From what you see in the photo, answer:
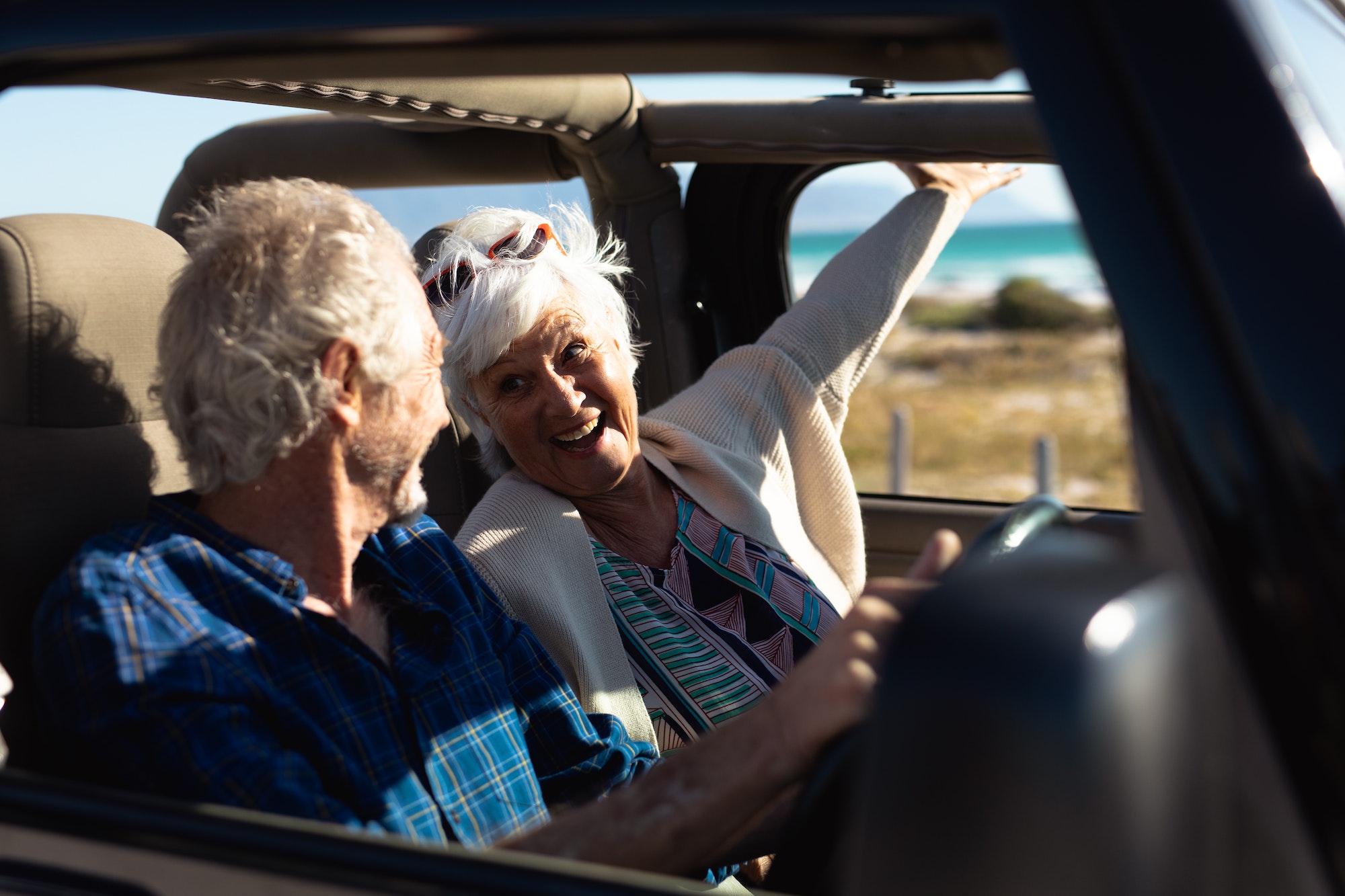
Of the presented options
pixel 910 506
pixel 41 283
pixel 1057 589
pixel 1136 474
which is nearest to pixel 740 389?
pixel 910 506

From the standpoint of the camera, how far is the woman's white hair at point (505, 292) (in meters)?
2.20

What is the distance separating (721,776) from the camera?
3.67ft

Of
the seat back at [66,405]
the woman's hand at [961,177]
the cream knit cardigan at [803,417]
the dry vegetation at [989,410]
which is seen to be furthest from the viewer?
the dry vegetation at [989,410]

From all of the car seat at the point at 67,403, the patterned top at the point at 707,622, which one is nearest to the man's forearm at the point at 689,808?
the car seat at the point at 67,403

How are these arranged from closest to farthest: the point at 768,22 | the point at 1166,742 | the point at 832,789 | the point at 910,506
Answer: the point at 1166,742, the point at 768,22, the point at 832,789, the point at 910,506

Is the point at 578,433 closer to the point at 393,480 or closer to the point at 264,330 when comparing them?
the point at 393,480

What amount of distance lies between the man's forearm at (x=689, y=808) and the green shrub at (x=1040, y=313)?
3833 centimetres

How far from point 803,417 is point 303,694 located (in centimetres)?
156

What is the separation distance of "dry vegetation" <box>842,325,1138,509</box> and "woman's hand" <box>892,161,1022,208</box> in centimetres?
1765

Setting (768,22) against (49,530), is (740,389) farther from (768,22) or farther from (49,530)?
(768,22)

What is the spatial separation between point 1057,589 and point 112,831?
2.43 feet

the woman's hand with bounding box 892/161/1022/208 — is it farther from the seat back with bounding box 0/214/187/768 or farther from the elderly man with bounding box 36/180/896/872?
the seat back with bounding box 0/214/187/768

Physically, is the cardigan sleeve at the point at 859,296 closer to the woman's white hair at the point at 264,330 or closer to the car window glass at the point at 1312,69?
the woman's white hair at the point at 264,330

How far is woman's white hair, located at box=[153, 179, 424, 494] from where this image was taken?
1.39m
